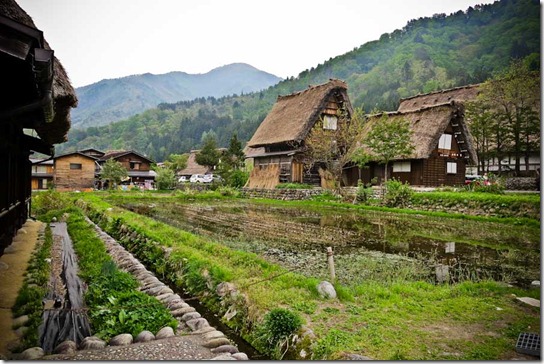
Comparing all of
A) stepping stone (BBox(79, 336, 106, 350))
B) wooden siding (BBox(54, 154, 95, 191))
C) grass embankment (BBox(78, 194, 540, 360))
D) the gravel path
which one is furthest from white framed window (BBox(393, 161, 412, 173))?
wooden siding (BBox(54, 154, 95, 191))

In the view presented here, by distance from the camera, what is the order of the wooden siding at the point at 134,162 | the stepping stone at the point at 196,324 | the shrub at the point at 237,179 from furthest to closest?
the wooden siding at the point at 134,162
the shrub at the point at 237,179
the stepping stone at the point at 196,324

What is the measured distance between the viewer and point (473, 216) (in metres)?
14.4

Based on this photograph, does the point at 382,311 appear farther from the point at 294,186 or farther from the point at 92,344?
the point at 294,186

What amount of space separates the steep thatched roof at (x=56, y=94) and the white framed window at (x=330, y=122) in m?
21.4

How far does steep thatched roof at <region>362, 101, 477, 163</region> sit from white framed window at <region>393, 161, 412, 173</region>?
3.50 feet

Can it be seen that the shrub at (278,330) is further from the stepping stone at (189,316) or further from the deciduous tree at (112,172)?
the deciduous tree at (112,172)

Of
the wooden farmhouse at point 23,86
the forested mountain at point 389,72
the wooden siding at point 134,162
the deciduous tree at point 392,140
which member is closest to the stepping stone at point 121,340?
the wooden farmhouse at point 23,86

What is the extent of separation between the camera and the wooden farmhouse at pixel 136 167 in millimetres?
43188

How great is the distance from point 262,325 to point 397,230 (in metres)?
9.32

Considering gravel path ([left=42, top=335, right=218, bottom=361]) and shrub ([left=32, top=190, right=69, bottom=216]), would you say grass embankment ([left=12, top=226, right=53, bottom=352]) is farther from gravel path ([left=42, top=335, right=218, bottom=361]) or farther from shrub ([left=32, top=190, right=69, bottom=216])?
shrub ([left=32, top=190, right=69, bottom=216])

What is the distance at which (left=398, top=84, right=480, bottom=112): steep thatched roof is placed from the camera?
79.2 ft

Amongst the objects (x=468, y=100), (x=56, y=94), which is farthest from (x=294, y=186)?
(x=56, y=94)

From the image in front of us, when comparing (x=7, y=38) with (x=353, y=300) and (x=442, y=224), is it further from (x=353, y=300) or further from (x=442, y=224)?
(x=442, y=224)

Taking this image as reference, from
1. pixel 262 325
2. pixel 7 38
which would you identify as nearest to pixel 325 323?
pixel 262 325
